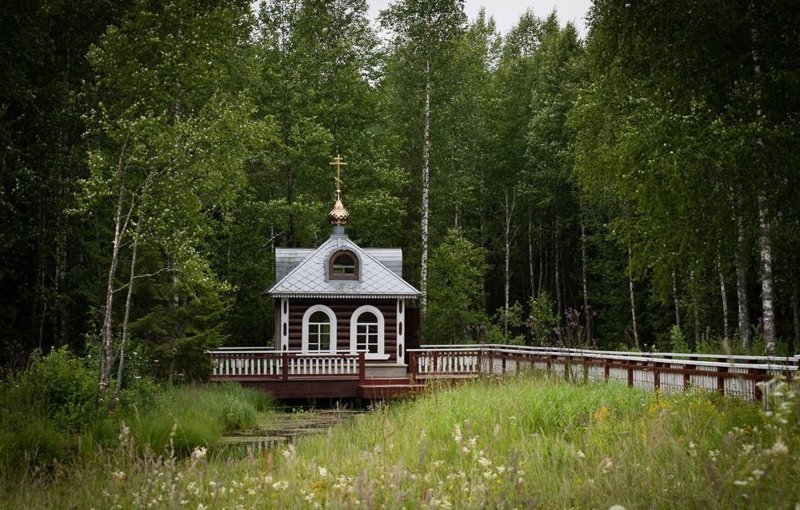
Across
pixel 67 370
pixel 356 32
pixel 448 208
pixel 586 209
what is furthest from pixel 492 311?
pixel 67 370

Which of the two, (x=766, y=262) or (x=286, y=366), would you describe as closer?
(x=766, y=262)

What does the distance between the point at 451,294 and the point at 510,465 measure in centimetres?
2710

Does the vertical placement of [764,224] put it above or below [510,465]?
above

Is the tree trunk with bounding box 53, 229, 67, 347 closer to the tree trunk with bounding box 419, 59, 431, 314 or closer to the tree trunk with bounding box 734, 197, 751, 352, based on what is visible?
the tree trunk with bounding box 419, 59, 431, 314

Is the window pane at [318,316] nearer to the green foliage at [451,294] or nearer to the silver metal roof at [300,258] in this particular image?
the silver metal roof at [300,258]

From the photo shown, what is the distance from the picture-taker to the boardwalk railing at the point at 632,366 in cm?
1138

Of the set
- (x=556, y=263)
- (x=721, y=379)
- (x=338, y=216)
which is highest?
(x=338, y=216)

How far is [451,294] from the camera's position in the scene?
3316 centimetres

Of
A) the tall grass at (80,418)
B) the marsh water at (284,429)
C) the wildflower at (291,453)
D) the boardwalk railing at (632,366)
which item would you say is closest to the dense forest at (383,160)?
the tall grass at (80,418)

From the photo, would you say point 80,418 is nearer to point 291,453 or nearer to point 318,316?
point 291,453

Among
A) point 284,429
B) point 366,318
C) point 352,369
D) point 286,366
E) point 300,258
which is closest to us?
point 284,429

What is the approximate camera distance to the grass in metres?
5.25

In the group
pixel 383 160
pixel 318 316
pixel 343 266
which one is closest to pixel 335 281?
pixel 343 266

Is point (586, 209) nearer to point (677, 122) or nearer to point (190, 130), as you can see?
point (677, 122)
